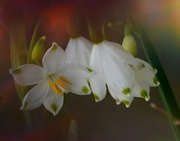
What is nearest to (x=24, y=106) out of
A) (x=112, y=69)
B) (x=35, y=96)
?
(x=35, y=96)

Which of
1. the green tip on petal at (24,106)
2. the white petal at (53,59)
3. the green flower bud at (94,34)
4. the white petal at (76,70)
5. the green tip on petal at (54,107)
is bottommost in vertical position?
the green tip on petal at (54,107)

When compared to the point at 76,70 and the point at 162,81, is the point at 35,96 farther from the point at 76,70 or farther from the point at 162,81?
the point at 162,81

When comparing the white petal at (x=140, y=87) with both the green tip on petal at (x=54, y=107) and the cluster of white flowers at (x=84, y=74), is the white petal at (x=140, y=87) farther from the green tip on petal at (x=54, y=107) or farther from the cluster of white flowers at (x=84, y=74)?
the green tip on petal at (x=54, y=107)

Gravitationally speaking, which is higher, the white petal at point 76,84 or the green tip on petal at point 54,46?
the green tip on petal at point 54,46

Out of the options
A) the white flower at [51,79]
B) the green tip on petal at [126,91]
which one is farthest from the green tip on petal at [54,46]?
the green tip on petal at [126,91]
